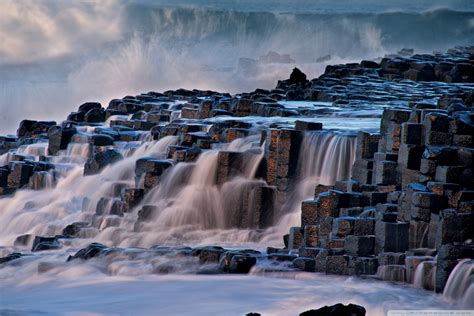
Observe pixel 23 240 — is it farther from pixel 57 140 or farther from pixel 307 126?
pixel 57 140

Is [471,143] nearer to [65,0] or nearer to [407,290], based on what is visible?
[407,290]

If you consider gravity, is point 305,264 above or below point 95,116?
below

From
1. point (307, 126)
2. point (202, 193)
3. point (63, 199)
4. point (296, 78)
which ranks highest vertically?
point (296, 78)

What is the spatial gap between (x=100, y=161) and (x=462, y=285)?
12345mm

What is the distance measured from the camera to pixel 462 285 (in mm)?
20391

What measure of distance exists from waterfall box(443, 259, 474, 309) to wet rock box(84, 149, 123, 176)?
1194 centimetres

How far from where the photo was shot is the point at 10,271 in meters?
24.2

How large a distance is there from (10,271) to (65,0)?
53.8m

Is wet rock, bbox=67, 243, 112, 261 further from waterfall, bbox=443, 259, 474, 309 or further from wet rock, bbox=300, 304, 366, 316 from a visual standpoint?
wet rock, bbox=300, 304, 366, 316

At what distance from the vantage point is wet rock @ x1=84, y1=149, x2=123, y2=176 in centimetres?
3114

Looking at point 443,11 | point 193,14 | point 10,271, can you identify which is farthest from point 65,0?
point 10,271

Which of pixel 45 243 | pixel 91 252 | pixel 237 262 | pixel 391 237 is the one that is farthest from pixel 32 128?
pixel 391 237

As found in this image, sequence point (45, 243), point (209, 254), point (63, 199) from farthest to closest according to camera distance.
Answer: point (63, 199), point (45, 243), point (209, 254)

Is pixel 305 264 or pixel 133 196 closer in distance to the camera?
pixel 305 264
